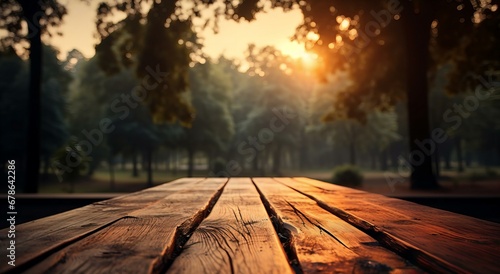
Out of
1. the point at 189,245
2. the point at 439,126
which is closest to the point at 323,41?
the point at 189,245

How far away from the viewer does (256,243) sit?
1.46 metres

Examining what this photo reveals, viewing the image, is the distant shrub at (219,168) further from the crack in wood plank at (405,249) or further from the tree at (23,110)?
the crack in wood plank at (405,249)

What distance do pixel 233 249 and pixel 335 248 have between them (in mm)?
391

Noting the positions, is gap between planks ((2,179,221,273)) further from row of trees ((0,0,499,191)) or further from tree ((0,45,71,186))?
tree ((0,45,71,186))

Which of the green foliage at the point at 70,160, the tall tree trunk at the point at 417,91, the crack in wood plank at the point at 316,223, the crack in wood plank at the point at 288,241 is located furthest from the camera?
the green foliage at the point at 70,160

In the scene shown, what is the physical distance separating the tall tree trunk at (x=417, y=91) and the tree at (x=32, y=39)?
434 inches

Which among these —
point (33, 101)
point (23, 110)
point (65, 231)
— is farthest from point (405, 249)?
point (23, 110)

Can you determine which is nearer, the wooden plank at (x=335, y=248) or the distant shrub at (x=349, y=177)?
the wooden plank at (x=335, y=248)

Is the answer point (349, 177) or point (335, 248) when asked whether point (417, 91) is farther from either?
point (335, 248)

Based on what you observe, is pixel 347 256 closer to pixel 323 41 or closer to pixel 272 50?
pixel 323 41

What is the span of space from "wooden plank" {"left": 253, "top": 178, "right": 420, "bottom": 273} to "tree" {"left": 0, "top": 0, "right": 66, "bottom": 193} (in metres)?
9.55

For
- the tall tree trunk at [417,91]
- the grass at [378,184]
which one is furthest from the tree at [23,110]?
the tall tree trunk at [417,91]

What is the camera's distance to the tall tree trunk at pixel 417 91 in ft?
38.9

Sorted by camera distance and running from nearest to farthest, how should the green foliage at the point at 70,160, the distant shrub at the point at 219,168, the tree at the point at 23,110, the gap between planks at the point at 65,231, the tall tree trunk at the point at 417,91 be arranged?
the gap between planks at the point at 65,231, the tall tree trunk at the point at 417,91, the green foliage at the point at 70,160, the tree at the point at 23,110, the distant shrub at the point at 219,168
